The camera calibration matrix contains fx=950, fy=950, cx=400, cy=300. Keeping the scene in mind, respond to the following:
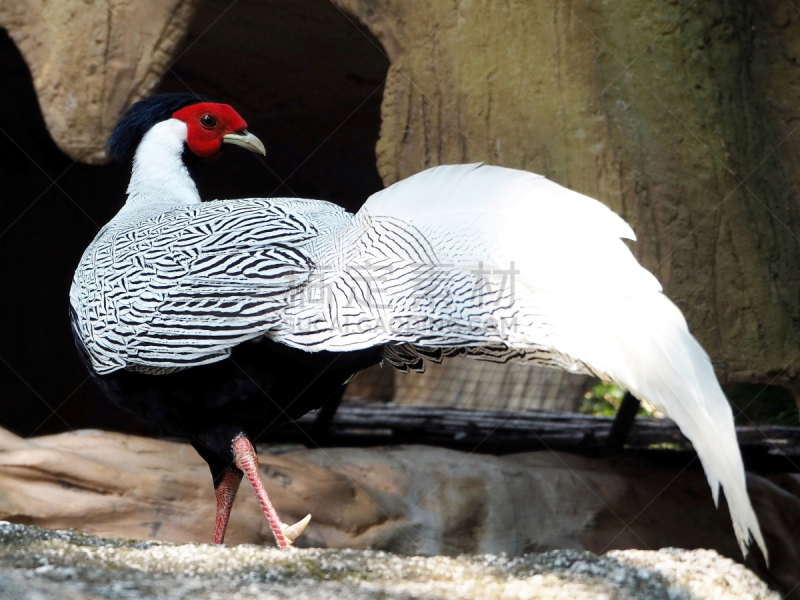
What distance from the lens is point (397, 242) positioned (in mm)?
2295

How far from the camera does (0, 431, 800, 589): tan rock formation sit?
10.5 ft

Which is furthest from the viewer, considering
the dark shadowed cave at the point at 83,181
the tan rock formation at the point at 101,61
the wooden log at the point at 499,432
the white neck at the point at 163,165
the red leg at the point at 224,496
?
the dark shadowed cave at the point at 83,181

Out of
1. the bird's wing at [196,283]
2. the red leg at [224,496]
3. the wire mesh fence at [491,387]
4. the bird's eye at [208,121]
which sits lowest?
the wire mesh fence at [491,387]

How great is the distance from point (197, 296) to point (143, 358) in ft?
0.78

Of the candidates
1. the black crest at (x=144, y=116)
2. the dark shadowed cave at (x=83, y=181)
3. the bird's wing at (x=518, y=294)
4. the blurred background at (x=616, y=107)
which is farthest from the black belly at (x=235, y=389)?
the dark shadowed cave at (x=83, y=181)

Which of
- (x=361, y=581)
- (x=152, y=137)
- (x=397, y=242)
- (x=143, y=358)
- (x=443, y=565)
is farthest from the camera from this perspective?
(x=152, y=137)

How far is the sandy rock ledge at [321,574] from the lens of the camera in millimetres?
1744

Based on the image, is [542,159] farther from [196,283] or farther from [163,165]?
[196,283]

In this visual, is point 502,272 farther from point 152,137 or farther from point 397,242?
point 152,137

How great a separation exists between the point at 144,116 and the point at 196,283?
1.00 metres

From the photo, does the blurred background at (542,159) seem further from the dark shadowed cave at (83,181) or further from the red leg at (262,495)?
the red leg at (262,495)

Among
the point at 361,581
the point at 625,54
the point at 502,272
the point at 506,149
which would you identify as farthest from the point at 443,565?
the point at 625,54

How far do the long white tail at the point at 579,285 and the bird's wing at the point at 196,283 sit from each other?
25 cm

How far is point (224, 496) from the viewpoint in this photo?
2.95 metres
